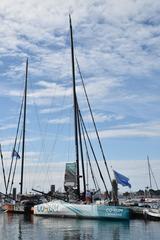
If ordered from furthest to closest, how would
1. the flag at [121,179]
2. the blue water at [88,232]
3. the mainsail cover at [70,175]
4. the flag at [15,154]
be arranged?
the flag at [15,154], the flag at [121,179], the mainsail cover at [70,175], the blue water at [88,232]

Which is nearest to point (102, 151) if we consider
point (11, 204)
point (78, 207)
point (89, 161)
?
point (89, 161)

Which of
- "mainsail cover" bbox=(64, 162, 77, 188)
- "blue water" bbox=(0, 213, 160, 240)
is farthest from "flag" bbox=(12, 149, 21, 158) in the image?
"blue water" bbox=(0, 213, 160, 240)

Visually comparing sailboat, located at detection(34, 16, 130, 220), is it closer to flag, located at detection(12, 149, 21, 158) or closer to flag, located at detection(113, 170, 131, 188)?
flag, located at detection(113, 170, 131, 188)

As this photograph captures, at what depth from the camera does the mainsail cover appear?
164 feet

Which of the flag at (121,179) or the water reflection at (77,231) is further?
the flag at (121,179)

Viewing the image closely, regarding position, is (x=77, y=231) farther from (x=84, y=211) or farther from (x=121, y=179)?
(x=121, y=179)

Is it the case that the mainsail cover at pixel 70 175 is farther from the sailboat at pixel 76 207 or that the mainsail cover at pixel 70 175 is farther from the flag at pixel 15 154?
the flag at pixel 15 154

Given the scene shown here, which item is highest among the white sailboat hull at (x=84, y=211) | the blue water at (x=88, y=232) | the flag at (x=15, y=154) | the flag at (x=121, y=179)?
the flag at (x=15, y=154)

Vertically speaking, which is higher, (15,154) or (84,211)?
(15,154)

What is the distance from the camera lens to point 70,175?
50.3m

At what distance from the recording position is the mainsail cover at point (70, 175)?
4984 cm

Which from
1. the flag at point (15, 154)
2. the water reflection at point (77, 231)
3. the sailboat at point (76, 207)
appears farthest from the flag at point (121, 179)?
the flag at point (15, 154)

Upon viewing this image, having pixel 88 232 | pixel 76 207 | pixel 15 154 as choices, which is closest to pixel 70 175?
pixel 76 207

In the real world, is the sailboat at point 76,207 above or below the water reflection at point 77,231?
above
